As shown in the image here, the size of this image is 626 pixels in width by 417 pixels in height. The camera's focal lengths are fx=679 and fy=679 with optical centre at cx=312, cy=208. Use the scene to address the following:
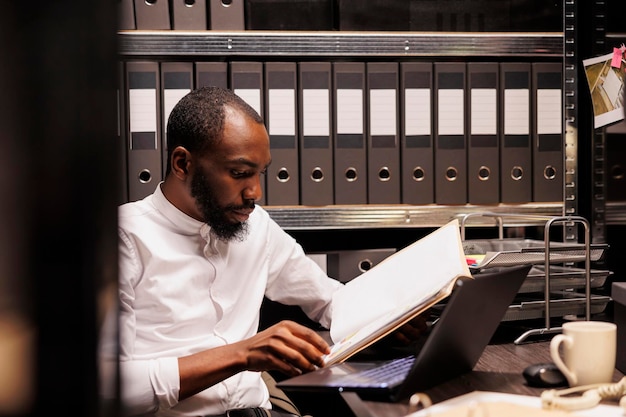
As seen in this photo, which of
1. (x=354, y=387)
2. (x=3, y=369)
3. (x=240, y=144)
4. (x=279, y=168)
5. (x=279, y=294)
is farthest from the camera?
(x=279, y=168)

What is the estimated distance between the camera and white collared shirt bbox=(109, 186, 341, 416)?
1.13 metres

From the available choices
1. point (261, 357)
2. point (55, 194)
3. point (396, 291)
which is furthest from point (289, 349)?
point (55, 194)

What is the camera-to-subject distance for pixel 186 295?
3.95ft

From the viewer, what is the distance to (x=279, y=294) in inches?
55.5

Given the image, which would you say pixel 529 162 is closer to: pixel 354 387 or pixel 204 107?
pixel 204 107

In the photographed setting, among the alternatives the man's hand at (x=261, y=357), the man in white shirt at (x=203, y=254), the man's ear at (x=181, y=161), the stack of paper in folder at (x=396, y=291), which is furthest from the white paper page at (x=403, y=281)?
Answer: the man's ear at (x=181, y=161)

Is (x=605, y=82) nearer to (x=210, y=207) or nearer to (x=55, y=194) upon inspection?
(x=210, y=207)

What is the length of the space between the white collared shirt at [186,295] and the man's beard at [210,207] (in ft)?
0.07

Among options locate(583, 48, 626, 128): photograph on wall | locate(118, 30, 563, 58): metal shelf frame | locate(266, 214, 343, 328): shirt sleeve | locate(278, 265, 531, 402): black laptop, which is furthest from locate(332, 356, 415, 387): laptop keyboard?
locate(583, 48, 626, 128): photograph on wall

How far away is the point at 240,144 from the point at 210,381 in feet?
1.40

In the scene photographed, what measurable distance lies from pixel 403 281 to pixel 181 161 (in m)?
0.49

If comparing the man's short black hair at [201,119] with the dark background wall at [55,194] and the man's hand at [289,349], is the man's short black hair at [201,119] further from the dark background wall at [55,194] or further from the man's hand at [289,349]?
the dark background wall at [55,194]

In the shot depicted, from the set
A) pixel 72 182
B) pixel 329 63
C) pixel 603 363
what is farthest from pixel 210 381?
pixel 72 182

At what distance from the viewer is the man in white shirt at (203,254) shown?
1.16m
